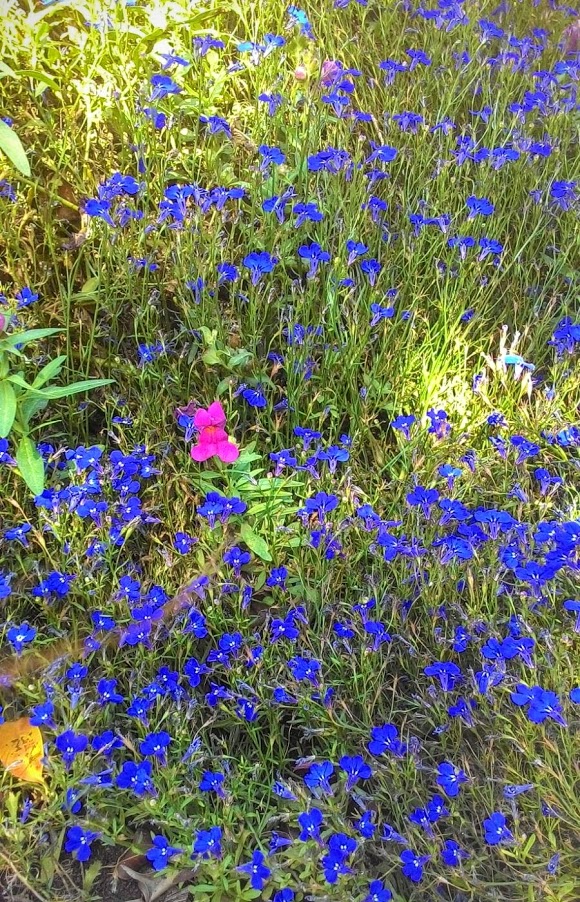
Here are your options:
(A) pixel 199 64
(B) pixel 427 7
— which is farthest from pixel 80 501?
(B) pixel 427 7

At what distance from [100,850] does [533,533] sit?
1.35 m

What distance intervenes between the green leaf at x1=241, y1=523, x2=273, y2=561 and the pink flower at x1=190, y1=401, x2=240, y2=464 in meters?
0.20

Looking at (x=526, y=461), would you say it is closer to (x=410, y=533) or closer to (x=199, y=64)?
(x=410, y=533)

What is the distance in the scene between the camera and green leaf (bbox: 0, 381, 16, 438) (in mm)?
1717

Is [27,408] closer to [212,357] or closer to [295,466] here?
[212,357]

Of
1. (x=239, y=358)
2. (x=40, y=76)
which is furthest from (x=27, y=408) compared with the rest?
(x=40, y=76)

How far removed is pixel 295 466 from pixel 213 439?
252 mm

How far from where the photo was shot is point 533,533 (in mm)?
1965

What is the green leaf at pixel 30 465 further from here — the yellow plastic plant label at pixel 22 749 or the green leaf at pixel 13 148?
the green leaf at pixel 13 148

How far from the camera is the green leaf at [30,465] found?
175cm

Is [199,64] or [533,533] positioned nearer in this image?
[533,533]

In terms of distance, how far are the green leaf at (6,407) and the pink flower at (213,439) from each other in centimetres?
48

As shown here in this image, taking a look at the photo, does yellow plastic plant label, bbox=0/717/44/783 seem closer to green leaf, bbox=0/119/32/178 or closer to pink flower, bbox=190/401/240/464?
pink flower, bbox=190/401/240/464

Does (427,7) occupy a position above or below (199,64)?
above
